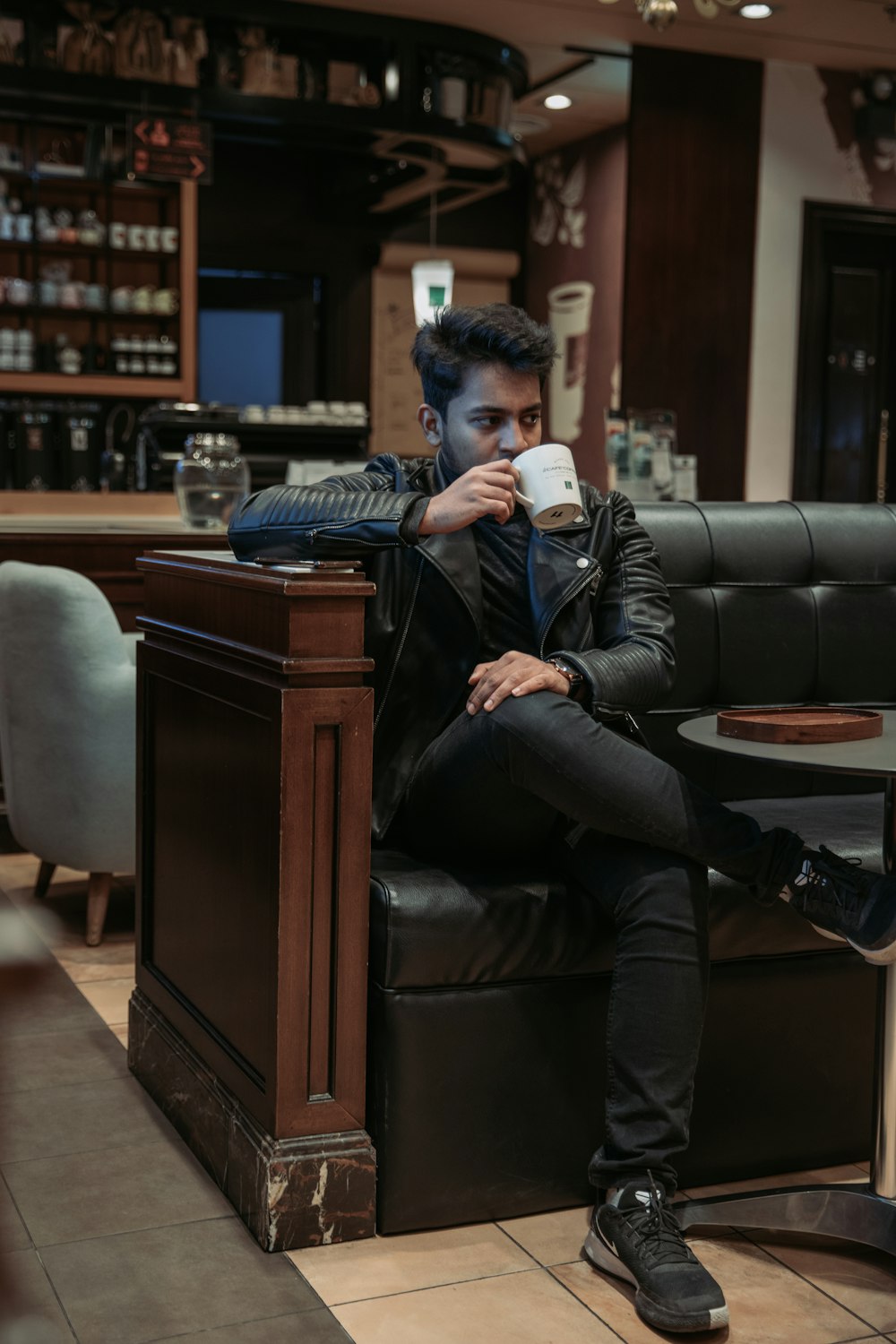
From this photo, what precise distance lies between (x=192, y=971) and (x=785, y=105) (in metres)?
6.55

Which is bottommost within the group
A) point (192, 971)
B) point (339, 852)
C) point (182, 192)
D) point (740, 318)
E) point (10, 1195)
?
point (10, 1195)

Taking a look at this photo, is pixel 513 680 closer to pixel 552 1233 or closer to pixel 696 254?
pixel 552 1233

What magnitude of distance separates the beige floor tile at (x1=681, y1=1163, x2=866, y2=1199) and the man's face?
1.12m

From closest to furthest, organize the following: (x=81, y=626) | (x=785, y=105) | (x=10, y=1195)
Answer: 1. (x=10, y=1195)
2. (x=81, y=626)
3. (x=785, y=105)

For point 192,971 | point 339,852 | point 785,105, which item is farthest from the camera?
point 785,105

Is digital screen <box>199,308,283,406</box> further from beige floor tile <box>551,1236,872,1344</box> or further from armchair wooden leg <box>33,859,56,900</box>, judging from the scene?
beige floor tile <box>551,1236,872,1344</box>

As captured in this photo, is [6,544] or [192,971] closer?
[192,971]

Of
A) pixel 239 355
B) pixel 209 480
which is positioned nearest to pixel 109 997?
pixel 209 480

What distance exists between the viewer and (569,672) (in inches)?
79.6

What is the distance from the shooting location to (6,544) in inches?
157

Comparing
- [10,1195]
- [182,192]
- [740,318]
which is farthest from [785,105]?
[10,1195]

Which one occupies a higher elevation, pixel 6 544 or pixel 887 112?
pixel 887 112

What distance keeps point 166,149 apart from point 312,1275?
5.59m

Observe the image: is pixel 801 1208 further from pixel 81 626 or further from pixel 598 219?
pixel 598 219
